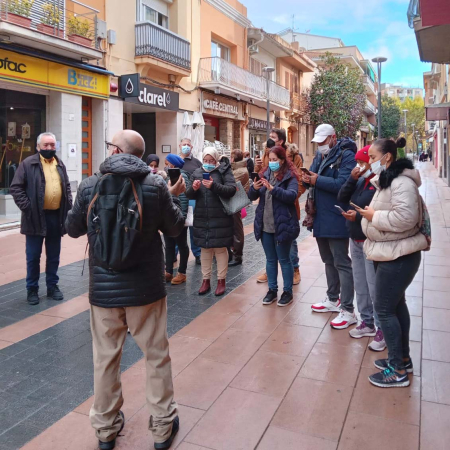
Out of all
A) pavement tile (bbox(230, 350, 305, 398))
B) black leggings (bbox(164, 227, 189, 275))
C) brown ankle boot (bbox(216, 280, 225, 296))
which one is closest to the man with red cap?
pavement tile (bbox(230, 350, 305, 398))

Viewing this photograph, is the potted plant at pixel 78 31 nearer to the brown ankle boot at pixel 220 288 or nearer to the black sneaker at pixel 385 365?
the brown ankle boot at pixel 220 288

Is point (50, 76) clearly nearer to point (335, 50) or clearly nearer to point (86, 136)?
point (86, 136)

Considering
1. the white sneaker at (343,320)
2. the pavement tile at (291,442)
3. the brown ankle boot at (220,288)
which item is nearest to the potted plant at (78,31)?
the brown ankle boot at (220,288)

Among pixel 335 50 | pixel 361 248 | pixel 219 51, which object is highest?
pixel 335 50

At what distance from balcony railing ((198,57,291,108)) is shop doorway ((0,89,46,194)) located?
7.79 meters

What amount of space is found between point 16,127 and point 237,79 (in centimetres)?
1112

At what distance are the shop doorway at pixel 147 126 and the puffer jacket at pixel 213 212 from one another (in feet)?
40.8

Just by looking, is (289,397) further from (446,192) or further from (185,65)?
(446,192)

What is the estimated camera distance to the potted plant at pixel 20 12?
10.2m

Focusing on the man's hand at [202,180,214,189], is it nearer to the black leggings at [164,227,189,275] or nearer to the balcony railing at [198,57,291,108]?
the black leggings at [164,227,189,275]

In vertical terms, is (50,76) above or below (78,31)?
below

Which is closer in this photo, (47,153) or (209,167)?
(47,153)

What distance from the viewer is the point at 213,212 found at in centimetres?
566

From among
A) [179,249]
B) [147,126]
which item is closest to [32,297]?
[179,249]
